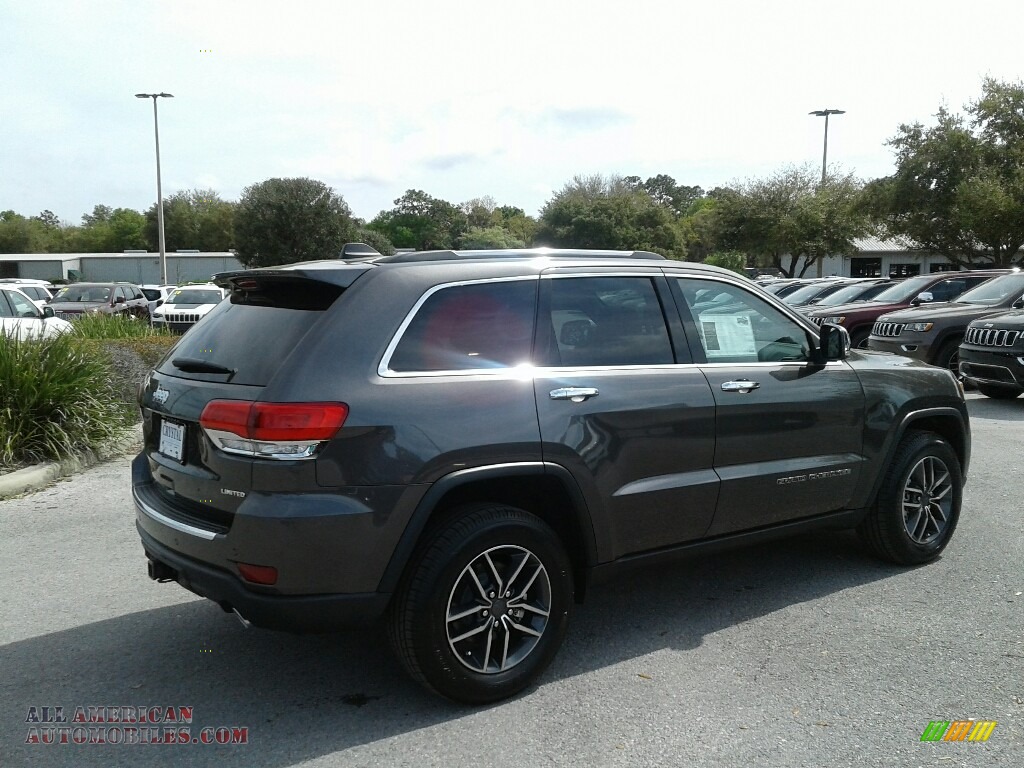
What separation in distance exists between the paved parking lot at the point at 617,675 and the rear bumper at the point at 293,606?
45cm

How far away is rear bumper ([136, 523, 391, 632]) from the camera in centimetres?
338

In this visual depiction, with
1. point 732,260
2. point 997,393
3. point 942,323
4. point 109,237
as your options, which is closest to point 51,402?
point 942,323

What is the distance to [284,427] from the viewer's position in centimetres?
334

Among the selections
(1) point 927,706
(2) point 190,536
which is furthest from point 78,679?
(1) point 927,706

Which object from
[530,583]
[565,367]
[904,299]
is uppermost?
[565,367]

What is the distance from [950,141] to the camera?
2891cm

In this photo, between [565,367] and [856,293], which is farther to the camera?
[856,293]

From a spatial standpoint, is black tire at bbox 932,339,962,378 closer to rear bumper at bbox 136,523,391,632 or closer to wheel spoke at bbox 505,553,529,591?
wheel spoke at bbox 505,553,529,591

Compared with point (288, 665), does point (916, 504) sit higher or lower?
higher

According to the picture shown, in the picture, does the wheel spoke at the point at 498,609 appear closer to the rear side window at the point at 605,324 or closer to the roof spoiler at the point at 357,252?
the rear side window at the point at 605,324

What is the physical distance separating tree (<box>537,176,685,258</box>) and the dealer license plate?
60181mm

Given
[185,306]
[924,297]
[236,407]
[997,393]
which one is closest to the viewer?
[236,407]

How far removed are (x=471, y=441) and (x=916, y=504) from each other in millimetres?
3080

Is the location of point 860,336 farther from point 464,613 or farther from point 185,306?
point 185,306
